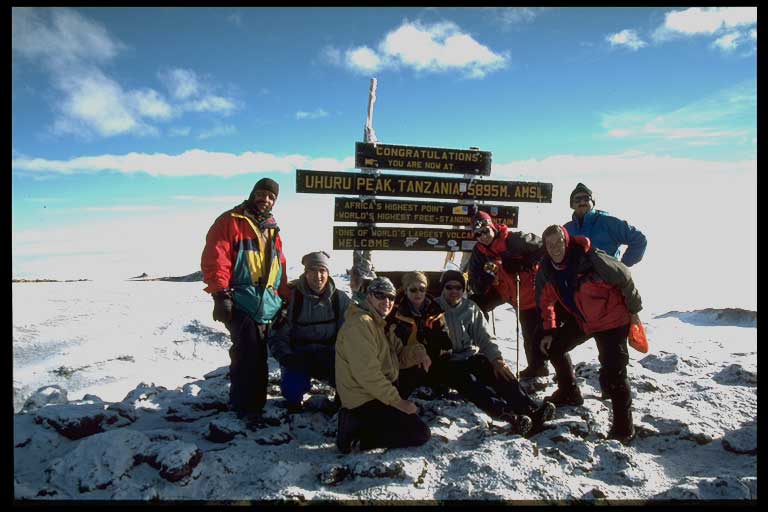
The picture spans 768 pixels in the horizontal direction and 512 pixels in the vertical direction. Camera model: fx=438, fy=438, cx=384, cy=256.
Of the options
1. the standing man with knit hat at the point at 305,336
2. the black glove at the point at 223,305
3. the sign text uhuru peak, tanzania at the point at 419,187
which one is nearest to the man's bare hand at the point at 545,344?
the standing man with knit hat at the point at 305,336

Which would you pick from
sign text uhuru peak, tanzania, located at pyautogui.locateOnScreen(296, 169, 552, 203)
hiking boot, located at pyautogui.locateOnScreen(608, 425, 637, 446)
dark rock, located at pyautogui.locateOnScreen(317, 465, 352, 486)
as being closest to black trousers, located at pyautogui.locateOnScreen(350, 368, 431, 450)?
dark rock, located at pyautogui.locateOnScreen(317, 465, 352, 486)

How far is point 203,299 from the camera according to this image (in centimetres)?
931

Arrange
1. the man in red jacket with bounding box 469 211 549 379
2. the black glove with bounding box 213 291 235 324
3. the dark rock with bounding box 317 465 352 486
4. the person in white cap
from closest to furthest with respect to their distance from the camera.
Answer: the dark rock with bounding box 317 465 352 486 → the person in white cap → the black glove with bounding box 213 291 235 324 → the man in red jacket with bounding box 469 211 549 379

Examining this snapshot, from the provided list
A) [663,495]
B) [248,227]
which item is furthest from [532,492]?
[248,227]

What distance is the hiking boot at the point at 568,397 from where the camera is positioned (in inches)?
189

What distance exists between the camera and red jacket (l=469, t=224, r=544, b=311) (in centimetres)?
553

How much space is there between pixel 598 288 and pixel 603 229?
1.39 metres

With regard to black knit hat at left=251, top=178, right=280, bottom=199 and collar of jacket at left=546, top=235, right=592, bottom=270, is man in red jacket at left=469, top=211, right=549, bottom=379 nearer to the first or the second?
collar of jacket at left=546, top=235, right=592, bottom=270

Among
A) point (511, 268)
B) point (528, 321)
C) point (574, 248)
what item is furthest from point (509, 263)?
point (574, 248)

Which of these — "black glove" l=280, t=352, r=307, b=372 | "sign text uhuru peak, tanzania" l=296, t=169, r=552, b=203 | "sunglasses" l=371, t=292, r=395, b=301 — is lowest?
"black glove" l=280, t=352, r=307, b=372

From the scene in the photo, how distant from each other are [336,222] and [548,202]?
3907 mm

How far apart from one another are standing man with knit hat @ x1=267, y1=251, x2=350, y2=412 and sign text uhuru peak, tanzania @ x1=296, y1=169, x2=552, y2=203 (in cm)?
261

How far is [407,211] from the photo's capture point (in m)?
7.58

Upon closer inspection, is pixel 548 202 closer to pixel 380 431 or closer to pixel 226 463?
pixel 380 431
